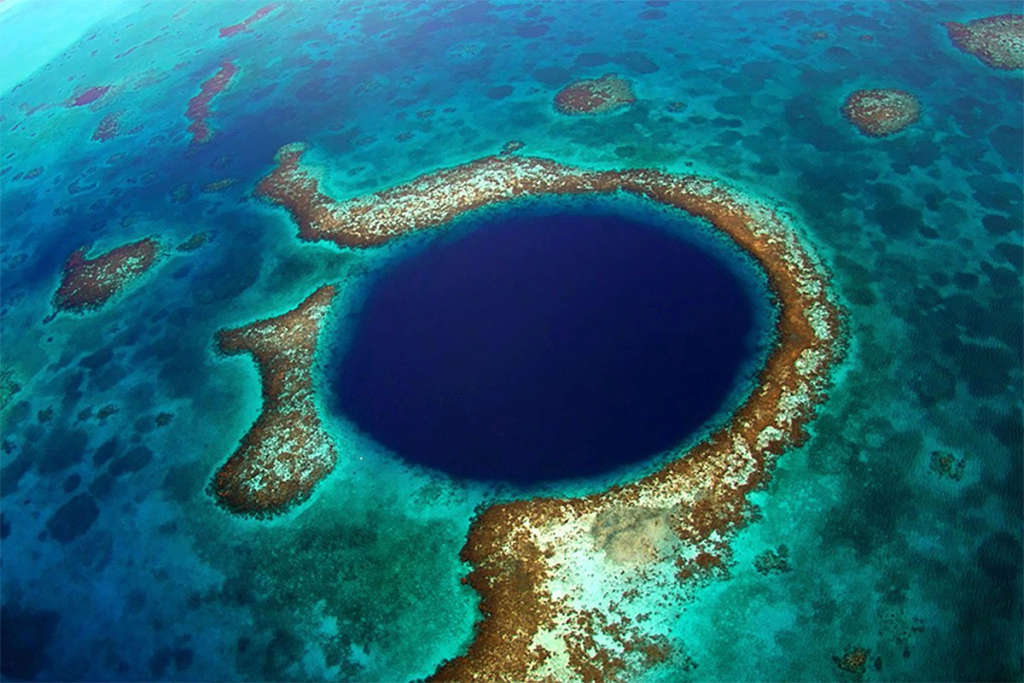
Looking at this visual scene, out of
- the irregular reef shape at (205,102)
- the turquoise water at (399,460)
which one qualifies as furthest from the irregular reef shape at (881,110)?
the irregular reef shape at (205,102)

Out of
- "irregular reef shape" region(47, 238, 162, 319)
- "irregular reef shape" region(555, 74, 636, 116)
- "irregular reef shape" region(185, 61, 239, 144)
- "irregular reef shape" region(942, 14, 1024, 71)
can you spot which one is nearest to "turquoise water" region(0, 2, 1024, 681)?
"irregular reef shape" region(185, 61, 239, 144)

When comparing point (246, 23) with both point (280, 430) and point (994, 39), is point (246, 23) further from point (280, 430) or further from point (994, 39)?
point (994, 39)

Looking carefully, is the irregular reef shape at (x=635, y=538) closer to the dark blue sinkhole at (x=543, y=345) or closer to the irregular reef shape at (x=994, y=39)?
the dark blue sinkhole at (x=543, y=345)

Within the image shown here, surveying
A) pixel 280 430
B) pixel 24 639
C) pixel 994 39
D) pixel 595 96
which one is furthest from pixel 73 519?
pixel 994 39

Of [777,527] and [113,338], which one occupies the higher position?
[113,338]

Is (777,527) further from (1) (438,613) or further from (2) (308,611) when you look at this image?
(2) (308,611)

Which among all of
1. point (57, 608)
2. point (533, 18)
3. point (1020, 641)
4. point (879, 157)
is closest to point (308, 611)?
point (57, 608)

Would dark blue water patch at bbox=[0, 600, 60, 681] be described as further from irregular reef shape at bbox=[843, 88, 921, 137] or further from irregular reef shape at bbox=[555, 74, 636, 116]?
irregular reef shape at bbox=[843, 88, 921, 137]
